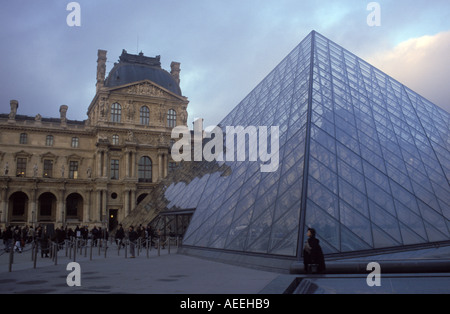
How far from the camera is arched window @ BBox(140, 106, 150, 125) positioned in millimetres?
54344

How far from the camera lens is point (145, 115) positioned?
54.5 m

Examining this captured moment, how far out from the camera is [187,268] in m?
9.98

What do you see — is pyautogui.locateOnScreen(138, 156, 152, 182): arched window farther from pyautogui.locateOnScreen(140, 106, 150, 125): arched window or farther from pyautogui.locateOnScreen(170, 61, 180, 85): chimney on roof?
pyautogui.locateOnScreen(170, 61, 180, 85): chimney on roof

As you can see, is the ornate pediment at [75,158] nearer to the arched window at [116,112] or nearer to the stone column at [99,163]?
the stone column at [99,163]

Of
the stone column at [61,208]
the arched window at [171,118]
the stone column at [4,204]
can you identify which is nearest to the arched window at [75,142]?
the stone column at [61,208]

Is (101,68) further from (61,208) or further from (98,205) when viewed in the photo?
(61,208)

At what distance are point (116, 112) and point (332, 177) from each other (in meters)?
46.7

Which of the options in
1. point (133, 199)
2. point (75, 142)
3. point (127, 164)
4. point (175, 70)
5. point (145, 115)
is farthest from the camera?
point (175, 70)

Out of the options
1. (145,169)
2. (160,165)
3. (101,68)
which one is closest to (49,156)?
(145,169)

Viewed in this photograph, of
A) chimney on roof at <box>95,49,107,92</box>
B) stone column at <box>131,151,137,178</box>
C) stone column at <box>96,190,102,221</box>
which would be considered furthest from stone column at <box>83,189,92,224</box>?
chimney on roof at <box>95,49,107,92</box>

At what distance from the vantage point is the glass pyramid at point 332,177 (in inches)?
364

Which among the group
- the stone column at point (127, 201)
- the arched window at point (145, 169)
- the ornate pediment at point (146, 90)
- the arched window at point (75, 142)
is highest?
the ornate pediment at point (146, 90)

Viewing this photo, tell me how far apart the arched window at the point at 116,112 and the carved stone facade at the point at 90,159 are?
0.44 feet
